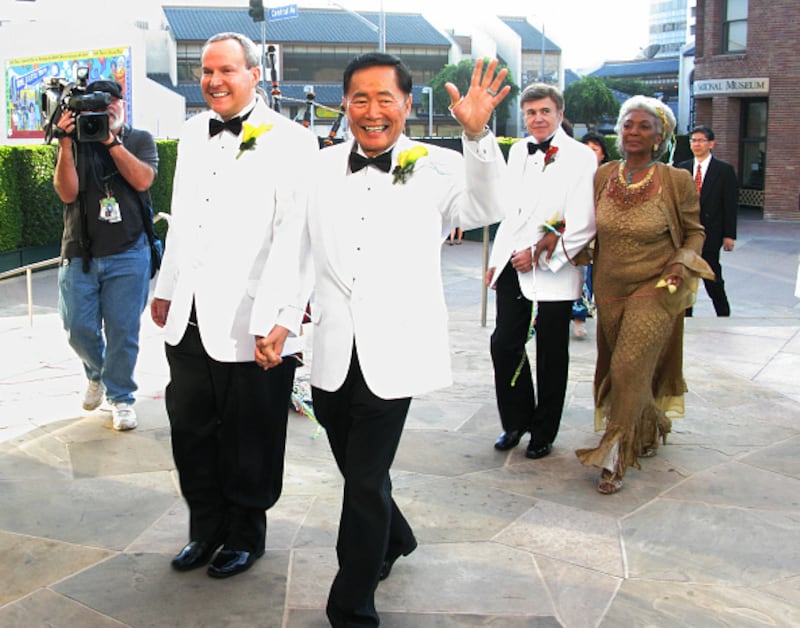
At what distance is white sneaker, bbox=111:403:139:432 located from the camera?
546 centimetres

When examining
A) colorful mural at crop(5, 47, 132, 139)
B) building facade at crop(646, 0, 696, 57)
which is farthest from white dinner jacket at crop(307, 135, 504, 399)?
building facade at crop(646, 0, 696, 57)

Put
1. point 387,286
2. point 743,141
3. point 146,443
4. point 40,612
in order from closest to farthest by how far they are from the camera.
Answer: point 387,286 < point 40,612 < point 146,443 < point 743,141

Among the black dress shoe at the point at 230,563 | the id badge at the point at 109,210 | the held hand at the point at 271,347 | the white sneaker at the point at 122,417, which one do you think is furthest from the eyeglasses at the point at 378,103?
the white sneaker at the point at 122,417

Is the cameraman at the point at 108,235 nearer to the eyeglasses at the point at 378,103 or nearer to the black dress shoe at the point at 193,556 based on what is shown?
the black dress shoe at the point at 193,556

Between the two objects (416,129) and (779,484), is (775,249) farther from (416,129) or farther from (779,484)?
(416,129)

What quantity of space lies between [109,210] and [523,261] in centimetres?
217

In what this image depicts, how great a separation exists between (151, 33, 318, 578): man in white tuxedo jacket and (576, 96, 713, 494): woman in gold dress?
1.74 metres

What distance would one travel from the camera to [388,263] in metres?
3.16

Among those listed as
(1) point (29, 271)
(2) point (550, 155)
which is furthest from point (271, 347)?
(1) point (29, 271)

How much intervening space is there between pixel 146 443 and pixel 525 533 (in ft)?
7.31

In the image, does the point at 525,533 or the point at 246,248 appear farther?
the point at 525,533

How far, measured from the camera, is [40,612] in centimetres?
339

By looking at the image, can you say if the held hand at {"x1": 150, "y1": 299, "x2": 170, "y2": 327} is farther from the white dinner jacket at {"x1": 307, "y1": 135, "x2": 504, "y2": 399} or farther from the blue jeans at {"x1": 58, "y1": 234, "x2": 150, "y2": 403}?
the blue jeans at {"x1": 58, "y1": 234, "x2": 150, "y2": 403}

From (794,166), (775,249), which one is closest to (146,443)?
(775,249)
